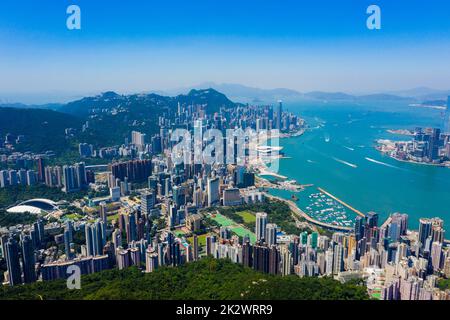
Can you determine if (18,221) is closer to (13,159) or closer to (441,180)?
(13,159)

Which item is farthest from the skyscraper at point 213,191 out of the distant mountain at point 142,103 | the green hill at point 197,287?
the distant mountain at point 142,103

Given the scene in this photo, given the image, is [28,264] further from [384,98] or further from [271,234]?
[384,98]

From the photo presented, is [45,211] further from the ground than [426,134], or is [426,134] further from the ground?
[426,134]

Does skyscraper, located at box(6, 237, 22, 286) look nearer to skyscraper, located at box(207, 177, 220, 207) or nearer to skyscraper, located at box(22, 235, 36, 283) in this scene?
skyscraper, located at box(22, 235, 36, 283)

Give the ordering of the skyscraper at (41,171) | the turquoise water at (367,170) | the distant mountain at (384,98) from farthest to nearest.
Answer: the distant mountain at (384,98) → the skyscraper at (41,171) → the turquoise water at (367,170)

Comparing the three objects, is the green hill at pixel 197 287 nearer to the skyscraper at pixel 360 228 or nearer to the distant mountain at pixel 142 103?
the skyscraper at pixel 360 228

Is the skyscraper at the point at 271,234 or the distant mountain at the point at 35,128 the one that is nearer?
the skyscraper at the point at 271,234
